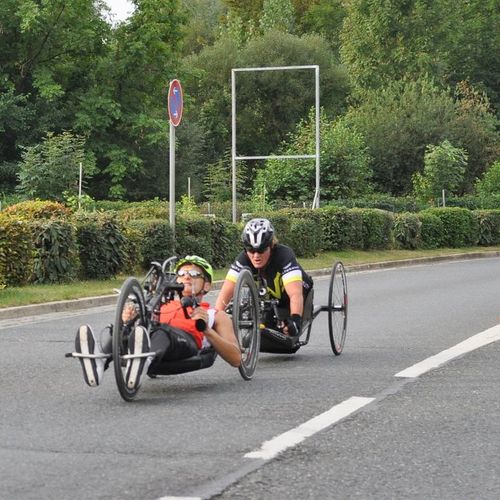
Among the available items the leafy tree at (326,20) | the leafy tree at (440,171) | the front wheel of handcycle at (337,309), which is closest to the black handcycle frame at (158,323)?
the front wheel of handcycle at (337,309)

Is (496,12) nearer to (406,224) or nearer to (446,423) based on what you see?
(406,224)

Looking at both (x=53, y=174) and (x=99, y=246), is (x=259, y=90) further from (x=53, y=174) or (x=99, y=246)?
(x=99, y=246)

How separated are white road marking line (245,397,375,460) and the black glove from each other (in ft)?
6.54

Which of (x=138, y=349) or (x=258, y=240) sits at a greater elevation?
(x=258, y=240)

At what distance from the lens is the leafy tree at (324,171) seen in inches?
2131

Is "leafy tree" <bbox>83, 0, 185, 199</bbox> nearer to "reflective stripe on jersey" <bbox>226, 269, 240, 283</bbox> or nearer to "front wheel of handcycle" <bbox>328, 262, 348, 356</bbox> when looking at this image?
"front wheel of handcycle" <bbox>328, 262, 348, 356</bbox>

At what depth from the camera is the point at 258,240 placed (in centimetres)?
1095

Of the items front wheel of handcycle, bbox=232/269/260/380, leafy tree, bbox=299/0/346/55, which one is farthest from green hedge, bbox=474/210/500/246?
leafy tree, bbox=299/0/346/55

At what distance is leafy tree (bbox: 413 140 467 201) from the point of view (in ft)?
201

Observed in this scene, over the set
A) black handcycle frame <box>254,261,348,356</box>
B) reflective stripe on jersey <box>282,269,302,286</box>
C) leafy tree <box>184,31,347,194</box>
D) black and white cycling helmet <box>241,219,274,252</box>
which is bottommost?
black handcycle frame <box>254,261,348,356</box>

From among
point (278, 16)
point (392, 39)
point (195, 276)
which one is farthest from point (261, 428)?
point (278, 16)

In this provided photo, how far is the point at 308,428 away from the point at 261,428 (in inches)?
10.4

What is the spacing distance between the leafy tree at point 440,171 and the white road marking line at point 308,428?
52.9 m

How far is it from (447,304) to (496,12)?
77487mm
